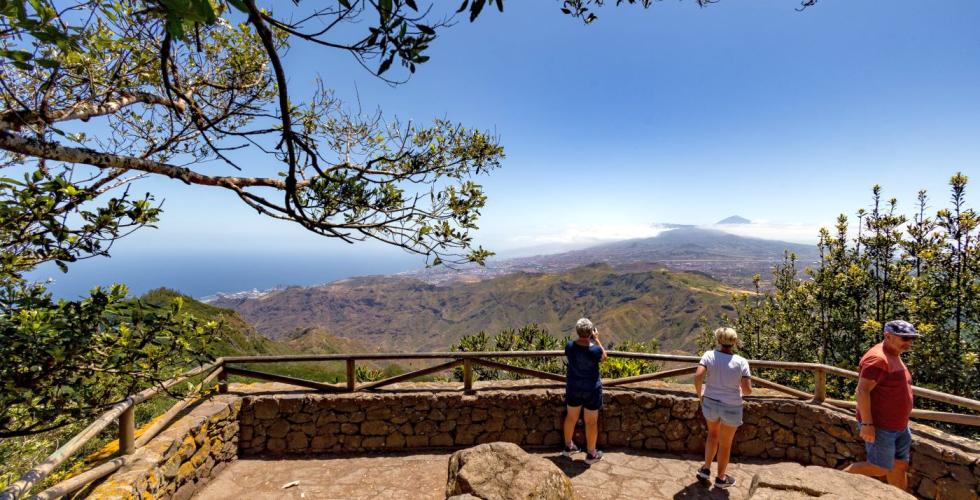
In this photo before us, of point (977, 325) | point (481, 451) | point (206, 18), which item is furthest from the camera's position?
point (977, 325)

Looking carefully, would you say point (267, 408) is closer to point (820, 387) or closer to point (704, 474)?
point (704, 474)

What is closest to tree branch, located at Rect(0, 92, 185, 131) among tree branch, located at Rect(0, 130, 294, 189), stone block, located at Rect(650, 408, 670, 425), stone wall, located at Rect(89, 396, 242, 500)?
tree branch, located at Rect(0, 130, 294, 189)

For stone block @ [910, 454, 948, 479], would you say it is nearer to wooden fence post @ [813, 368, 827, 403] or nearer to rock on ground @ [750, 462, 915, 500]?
wooden fence post @ [813, 368, 827, 403]

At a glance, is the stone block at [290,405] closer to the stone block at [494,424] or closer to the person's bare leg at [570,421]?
the stone block at [494,424]

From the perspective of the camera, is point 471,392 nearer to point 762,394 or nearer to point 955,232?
point 762,394

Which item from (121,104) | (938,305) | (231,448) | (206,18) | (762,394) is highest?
(121,104)

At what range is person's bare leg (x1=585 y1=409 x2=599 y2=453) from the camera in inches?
194

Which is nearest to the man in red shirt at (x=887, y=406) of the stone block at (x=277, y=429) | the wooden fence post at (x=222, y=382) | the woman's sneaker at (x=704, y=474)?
the woman's sneaker at (x=704, y=474)

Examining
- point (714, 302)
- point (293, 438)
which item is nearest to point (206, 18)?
point (293, 438)

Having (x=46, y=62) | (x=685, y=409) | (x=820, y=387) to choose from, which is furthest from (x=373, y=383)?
(x=820, y=387)

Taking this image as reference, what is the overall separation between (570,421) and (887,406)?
10.3ft

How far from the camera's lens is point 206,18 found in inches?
60.4

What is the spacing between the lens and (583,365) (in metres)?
4.80

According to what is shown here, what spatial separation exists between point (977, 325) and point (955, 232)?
2318 mm
